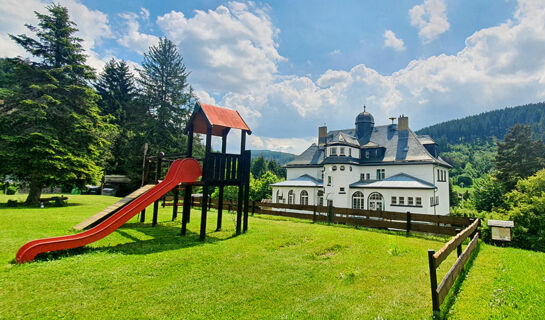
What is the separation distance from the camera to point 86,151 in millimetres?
20031

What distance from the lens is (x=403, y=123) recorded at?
100 ft

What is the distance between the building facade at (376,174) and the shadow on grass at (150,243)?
18.1 metres

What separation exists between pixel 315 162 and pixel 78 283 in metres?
29.6

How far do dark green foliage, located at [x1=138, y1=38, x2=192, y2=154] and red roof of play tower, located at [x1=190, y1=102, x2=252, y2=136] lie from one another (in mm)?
24508

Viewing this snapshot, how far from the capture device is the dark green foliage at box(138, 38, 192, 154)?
113 ft

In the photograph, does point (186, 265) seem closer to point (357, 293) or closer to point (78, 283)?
point (78, 283)

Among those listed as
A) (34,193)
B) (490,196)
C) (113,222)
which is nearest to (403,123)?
(490,196)

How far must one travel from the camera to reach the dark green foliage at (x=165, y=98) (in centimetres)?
3447

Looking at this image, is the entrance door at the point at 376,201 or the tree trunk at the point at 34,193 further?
the entrance door at the point at 376,201

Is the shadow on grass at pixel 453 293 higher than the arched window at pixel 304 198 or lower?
lower

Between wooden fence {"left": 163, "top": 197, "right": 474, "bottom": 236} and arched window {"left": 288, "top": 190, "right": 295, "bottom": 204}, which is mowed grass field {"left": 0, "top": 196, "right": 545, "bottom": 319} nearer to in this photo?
wooden fence {"left": 163, "top": 197, "right": 474, "bottom": 236}

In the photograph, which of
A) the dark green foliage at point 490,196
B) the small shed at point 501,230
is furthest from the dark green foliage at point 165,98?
the dark green foliage at point 490,196

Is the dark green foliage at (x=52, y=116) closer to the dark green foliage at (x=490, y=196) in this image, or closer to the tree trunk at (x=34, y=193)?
the tree trunk at (x=34, y=193)

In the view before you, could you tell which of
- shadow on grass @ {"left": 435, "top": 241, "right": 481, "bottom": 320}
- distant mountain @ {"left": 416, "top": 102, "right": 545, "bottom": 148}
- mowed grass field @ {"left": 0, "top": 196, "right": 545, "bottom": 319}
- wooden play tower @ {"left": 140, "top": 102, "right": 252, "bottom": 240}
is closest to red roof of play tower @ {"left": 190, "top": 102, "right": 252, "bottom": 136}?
wooden play tower @ {"left": 140, "top": 102, "right": 252, "bottom": 240}
